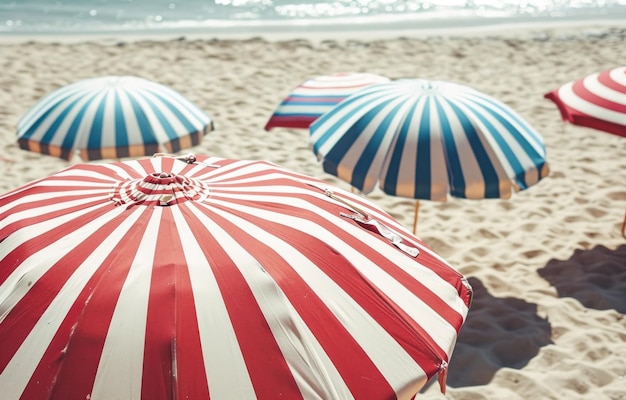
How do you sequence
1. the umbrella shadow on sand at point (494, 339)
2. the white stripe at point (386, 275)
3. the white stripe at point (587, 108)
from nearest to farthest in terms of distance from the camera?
the white stripe at point (386, 275)
the umbrella shadow on sand at point (494, 339)
the white stripe at point (587, 108)

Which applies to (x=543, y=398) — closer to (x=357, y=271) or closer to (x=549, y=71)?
(x=357, y=271)

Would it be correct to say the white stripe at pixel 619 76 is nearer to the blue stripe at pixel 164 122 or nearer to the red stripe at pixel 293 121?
the red stripe at pixel 293 121

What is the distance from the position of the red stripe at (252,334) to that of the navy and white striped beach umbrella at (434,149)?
6.16ft

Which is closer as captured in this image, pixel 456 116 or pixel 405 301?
pixel 405 301

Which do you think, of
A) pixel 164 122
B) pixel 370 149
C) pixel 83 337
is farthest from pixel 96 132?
Result: pixel 83 337

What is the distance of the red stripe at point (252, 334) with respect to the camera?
5.71 ft

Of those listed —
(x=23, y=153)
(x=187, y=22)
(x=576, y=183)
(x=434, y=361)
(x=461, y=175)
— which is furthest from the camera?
(x=187, y=22)

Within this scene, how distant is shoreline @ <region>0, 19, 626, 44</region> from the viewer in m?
12.0

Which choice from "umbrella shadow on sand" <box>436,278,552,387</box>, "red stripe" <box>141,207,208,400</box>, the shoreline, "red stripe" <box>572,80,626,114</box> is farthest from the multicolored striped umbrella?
the shoreline

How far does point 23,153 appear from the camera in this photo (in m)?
6.95

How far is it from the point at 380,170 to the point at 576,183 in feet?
11.4

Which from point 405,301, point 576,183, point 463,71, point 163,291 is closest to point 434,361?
point 405,301

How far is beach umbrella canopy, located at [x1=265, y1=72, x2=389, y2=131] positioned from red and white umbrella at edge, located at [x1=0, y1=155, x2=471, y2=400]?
268 cm

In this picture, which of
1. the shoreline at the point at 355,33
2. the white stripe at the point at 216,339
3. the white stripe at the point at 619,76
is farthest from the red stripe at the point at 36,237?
the shoreline at the point at 355,33
